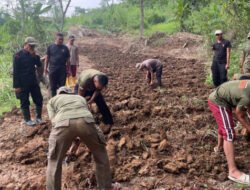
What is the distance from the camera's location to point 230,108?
4434 millimetres

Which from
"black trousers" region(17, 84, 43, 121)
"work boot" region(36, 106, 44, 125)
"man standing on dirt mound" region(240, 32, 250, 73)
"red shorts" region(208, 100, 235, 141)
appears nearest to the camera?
"red shorts" region(208, 100, 235, 141)

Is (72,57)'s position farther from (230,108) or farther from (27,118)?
(230,108)

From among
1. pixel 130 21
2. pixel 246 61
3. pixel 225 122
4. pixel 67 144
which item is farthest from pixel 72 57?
pixel 130 21

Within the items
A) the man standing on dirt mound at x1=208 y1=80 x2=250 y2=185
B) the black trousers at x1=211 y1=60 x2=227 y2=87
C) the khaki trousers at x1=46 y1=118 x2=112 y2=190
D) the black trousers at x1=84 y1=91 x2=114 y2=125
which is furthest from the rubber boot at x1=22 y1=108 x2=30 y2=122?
the black trousers at x1=211 y1=60 x2=227 y2=87

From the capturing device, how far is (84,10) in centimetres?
5103

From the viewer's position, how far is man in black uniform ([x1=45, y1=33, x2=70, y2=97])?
738 centimetres

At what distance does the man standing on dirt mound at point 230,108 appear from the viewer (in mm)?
4090

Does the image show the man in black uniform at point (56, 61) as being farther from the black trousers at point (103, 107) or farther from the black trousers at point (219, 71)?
the black trousers at point (219, 71)

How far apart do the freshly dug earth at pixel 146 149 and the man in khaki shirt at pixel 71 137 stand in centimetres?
45

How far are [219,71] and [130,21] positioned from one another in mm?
25995

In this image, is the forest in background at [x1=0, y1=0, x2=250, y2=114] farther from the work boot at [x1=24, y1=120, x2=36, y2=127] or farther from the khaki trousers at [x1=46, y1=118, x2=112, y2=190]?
the khaki trousers at [x1=46, y1=118, x2=112, y2=190]

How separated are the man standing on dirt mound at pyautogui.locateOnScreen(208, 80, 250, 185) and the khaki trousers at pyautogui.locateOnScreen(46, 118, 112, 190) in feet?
4.77

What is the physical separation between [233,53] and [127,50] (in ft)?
34.0

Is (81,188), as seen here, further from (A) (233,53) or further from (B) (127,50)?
(B) (127,50)
